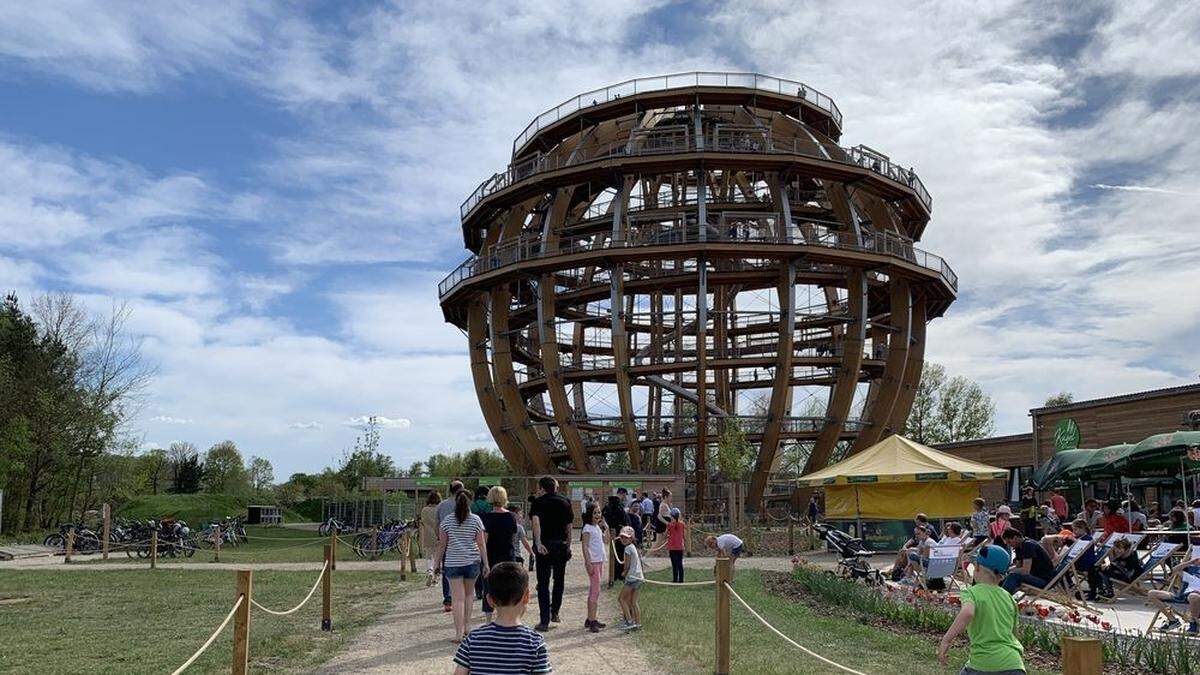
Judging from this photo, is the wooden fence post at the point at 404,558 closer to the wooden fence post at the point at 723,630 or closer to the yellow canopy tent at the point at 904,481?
the yellow canopy tent at the point at 904,481

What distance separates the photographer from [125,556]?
3031cm

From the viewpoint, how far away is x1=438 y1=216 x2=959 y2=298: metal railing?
41844 millimetres

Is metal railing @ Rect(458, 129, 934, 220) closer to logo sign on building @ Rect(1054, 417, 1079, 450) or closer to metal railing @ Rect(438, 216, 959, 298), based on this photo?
metal railing @ Rect(438, 216, 959, 298)

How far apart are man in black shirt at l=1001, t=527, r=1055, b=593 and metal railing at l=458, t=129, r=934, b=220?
29.3 metres

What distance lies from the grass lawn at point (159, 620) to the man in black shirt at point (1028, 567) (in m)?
8.77

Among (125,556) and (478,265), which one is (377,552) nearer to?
(125,556)

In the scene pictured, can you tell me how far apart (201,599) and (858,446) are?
119 feet

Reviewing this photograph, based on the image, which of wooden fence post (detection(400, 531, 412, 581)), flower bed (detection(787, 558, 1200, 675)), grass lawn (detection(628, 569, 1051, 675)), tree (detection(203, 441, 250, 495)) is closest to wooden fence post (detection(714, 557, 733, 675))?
grass lawn (detection(628, 569, 1051, 675))

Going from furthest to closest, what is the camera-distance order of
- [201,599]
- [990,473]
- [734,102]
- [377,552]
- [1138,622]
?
[734,102] → [377,552] → [990,473] → [201,599] → [1138,622]

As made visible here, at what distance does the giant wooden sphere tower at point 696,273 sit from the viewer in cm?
4262

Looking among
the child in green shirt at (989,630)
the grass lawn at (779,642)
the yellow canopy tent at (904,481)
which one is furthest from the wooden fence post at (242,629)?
the yellow canopy tent at (904,481)

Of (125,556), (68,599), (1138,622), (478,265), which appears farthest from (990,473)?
(478,265)

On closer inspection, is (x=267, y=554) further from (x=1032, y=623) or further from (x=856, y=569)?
(x=1032, y=623)

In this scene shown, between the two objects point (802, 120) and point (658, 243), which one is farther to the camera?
point (802, 120)
